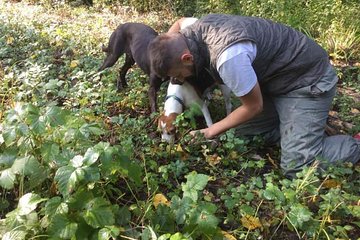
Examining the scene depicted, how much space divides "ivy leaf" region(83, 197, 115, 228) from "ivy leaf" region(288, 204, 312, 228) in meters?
0.94

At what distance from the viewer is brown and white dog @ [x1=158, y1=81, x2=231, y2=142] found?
333 cm

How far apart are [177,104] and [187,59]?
0.78 meters

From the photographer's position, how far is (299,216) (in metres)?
2.22

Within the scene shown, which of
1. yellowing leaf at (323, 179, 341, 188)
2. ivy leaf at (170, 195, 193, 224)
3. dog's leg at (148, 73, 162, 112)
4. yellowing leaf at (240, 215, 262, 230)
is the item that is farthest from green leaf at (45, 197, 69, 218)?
dog's leg at (148, 73, 162, 112)

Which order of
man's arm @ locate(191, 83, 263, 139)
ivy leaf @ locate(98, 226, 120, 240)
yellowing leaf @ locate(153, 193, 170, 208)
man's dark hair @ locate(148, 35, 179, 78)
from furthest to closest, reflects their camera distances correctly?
man's arm @ locate(191, 83, 263, 139) < man's dark hair @ locate(148, 35, 179, 78) < yellowing leaf @ locate(153, 193, 170, 208) < ivy leaf @ locate(98, 226, 120, 240)

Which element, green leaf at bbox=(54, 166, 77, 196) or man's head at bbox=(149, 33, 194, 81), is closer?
green leaf at bbox=(54, 166, 77, 196)

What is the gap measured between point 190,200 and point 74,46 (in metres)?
3.98

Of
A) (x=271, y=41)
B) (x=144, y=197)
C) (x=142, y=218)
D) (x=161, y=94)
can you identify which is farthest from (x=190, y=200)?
(x=161, y=94)

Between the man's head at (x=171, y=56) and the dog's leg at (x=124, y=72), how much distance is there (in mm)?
1540

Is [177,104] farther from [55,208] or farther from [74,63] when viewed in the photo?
[74,63]

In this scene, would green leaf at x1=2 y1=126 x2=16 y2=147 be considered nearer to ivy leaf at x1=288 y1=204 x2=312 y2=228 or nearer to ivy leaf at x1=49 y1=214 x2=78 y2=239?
ivy leaf at x1=49 y1=214 x2=78 y2=239

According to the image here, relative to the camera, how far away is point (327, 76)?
10.9 feet

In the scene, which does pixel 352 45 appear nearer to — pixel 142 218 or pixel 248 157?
pixel 248 157

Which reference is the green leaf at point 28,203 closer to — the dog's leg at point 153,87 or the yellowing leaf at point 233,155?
the yellowing leaf at point 233,155
